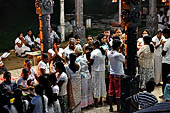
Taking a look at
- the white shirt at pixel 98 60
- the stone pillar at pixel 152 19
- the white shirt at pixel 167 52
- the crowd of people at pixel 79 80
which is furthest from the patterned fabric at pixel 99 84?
the stone pillar at pixel 152 19

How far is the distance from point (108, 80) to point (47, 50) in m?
2.32

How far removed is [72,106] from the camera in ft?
25.5

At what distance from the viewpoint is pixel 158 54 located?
1005cm

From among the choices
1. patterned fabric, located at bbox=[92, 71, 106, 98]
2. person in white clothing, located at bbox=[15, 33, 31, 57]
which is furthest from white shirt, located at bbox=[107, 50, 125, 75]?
person in white clothing, located at bbox=[15, 33, 31, 57]

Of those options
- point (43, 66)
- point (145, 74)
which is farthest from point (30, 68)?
point (145, 74)

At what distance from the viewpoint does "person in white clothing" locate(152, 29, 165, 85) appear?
993 cm

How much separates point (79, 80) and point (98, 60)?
0.84m

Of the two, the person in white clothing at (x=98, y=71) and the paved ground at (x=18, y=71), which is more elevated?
the person in white clothing at (x=98, y=71)

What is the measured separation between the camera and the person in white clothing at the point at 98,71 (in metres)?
8.32

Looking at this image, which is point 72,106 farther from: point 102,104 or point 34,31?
point 34,31

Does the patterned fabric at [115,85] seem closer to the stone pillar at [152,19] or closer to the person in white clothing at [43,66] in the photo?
the person in white clothing at [43,66]

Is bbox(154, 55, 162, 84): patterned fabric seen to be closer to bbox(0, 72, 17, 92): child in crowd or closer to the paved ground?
the paved ground

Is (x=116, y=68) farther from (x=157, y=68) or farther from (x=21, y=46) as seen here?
(x=21, y=46)

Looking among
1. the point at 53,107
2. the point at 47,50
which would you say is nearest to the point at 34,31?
the point at 47,50
